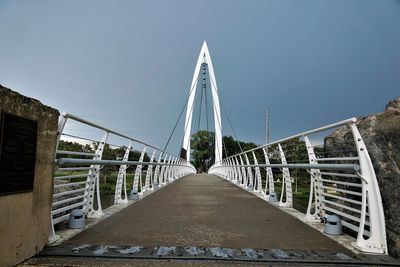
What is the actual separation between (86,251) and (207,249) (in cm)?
95

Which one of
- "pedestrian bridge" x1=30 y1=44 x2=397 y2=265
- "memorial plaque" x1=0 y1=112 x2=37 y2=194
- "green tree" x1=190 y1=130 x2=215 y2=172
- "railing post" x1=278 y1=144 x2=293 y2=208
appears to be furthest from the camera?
"green tree" x1=190 y1=130 x2=215 y2=172

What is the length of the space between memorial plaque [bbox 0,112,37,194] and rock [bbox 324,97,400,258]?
2.82m

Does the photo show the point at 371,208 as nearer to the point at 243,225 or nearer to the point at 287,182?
the point at 243,225

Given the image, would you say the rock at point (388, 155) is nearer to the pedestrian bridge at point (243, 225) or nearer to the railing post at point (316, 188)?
the pedestrian bridge at point (243, 225)

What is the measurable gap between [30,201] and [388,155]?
287cm

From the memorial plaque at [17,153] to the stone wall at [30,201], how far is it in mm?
49

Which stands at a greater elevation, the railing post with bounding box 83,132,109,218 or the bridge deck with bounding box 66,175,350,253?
the railing post with bounding box 83,132,109,218

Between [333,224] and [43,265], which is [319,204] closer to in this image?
[333,224]

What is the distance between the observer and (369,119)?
3.12 meters

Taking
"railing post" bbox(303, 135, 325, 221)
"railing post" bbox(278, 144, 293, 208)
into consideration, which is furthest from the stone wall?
"railing post" bbox(278, 144, 293, 208)

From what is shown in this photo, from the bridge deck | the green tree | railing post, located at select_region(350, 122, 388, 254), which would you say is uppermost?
the green tree

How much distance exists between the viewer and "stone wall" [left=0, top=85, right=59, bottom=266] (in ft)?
6.91

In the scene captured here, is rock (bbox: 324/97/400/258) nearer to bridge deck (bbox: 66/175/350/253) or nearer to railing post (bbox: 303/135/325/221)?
bridge deck (bbox: 66/175/350/253)

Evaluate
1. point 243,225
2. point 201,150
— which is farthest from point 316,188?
point 201,150
